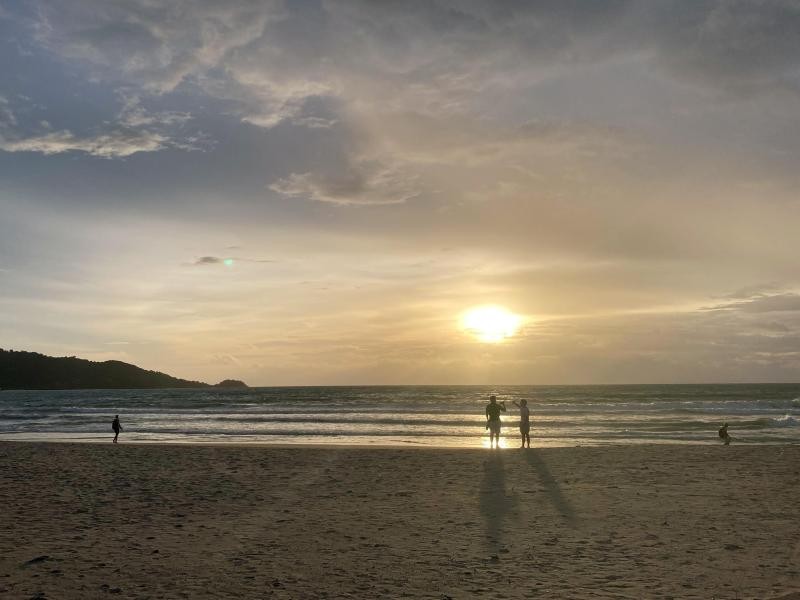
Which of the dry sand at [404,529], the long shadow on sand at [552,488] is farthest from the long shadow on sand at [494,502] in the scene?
the long shadow on sand at [552,488]

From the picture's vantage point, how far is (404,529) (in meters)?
10.4

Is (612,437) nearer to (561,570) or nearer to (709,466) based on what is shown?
(709,466)

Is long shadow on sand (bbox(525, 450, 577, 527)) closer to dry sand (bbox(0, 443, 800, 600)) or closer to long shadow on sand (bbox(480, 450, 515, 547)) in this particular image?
dry sand (bbox(0, 443, 800, 600))

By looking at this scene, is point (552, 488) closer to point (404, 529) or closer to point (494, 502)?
point (494, 502)

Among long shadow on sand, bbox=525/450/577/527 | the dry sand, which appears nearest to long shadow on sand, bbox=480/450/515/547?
the dry sand

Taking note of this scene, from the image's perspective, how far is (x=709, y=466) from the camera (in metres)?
17.5

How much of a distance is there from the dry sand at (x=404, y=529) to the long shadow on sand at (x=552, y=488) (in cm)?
5

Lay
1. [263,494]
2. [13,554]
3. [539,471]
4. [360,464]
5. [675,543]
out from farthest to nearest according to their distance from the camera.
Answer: [360,464] < [539,471] < [263,494] < [675,543] < [13,554]

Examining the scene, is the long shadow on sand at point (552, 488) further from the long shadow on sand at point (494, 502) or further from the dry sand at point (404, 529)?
the long shadow on sand at point (494, 502)

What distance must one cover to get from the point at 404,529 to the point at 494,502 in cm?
287

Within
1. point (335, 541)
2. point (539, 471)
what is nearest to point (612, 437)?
point (539, 471)

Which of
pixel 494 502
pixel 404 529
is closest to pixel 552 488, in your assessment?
pixel 494 502

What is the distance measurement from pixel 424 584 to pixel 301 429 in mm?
33625

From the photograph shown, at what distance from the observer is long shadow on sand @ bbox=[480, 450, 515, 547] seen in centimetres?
1005
